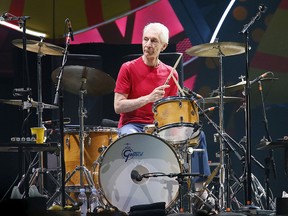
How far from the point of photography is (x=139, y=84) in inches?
213

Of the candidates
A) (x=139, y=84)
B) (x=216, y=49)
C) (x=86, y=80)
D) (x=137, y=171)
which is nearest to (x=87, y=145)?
(x=86, y=80)

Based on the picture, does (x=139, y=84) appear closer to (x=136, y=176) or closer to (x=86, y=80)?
(x=86, y=80)

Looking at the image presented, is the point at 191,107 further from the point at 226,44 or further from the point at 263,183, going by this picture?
Result: the point at 263,183

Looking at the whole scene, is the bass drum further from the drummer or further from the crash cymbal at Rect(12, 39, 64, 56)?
the crash cymbal at Rect(12, 39, 64, 56)

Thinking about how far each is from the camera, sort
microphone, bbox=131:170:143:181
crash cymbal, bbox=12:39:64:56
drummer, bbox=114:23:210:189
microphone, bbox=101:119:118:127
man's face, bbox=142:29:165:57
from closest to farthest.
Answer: microphone, bbox=131:170:143:181 → drummer, bbox=114:23:210:189 → man's face, bbox=142:29:165:57 → crash cymbal, bbox=12:39:64:56 → microphone, bbox=101:119:118:127

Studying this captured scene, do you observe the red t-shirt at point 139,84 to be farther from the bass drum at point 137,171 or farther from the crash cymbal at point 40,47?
the crash cymbal at point 40,47

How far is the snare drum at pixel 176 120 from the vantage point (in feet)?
15.9

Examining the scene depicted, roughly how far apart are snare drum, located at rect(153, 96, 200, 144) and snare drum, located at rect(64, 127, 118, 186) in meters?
0.88

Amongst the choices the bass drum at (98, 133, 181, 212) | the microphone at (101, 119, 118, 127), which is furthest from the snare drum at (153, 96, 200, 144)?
the microphone at (101, 119, 118, 127)

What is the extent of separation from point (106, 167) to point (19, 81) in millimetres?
2182

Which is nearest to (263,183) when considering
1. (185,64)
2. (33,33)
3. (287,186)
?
(287,186)

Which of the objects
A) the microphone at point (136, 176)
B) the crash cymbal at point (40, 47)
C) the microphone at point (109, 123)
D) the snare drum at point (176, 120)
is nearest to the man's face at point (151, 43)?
the snare drum at point (176, 120)

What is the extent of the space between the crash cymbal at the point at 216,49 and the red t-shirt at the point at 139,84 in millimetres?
422

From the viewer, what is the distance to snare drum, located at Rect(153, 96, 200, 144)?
4.86 m
